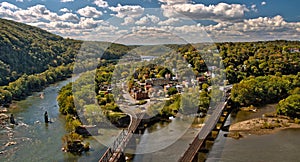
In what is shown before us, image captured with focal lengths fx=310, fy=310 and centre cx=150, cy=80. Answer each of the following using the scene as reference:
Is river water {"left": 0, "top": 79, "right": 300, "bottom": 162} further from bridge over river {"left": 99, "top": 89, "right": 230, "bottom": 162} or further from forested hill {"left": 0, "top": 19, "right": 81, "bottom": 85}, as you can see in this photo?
forested hill {"left": 0, "top": 19, "right": 81, "bottom": 85}

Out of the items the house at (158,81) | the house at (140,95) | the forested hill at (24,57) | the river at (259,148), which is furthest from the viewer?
the forested hill at (24,57)

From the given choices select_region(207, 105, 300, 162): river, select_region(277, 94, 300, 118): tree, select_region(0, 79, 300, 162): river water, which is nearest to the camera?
select_region(207, 105, 300, 162): river

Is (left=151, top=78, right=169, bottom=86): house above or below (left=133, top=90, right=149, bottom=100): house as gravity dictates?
above

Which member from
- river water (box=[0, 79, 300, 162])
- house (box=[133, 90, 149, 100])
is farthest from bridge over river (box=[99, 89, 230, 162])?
house (box=[133, 90, 149, 100])

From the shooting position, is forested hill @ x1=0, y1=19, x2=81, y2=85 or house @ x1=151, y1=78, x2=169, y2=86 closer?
house @ x1=151, y1=78, x2=169, y2=86

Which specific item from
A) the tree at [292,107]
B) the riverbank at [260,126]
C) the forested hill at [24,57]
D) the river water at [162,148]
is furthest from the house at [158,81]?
the forested hill at [24,57]

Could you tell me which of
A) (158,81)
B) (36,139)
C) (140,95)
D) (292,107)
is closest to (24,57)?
(158,81)

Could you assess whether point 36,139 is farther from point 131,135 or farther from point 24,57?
point 24,57

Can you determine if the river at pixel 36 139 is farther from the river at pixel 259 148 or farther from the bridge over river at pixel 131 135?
the river at pixel 259 148
